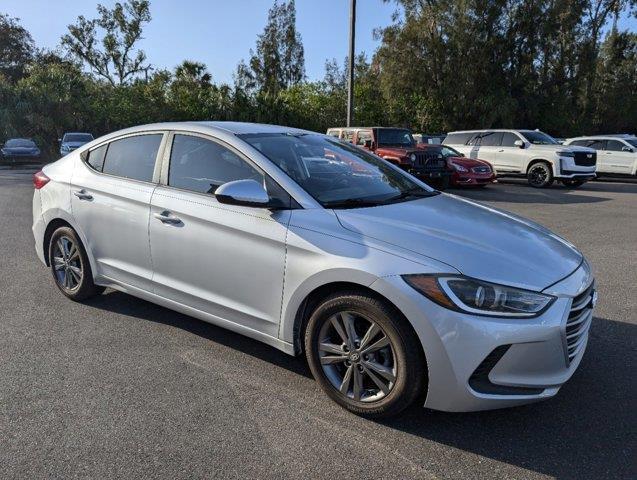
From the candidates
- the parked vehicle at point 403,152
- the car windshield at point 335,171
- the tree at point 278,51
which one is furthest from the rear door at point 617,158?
the tree at point 278,51

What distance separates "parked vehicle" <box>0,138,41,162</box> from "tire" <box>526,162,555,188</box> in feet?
76.1

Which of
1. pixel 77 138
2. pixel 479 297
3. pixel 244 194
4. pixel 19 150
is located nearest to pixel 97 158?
pixel 244 194

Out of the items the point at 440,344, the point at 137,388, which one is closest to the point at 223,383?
the point at 137,388

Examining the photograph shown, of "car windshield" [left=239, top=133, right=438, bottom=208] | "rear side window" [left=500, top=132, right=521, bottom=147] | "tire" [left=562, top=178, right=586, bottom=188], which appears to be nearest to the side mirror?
"car windshield" [left=239, top=133, right=438, bottom=208]

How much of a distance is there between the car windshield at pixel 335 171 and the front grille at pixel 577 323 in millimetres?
1301

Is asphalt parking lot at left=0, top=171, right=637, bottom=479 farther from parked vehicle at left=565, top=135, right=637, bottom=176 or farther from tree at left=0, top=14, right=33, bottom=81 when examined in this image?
tree at left=0, top=14, right=33, bottom=81

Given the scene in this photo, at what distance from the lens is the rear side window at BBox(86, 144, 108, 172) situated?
4609 millimetres

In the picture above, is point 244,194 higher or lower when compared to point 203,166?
lower

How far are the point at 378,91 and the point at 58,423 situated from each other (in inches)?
1342

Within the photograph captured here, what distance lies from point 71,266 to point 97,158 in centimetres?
102

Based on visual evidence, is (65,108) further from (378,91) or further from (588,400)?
(588,400)

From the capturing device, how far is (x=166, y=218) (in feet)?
12.5

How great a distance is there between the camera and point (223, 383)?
341 centimetres

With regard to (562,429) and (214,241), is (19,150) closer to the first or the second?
(214,241)
